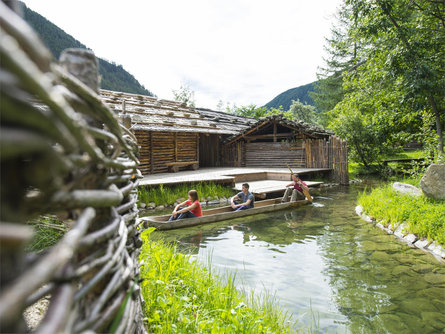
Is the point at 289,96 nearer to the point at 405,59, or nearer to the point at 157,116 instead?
the point at 157,116

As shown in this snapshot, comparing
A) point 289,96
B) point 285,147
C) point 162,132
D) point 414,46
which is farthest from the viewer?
point 289,96

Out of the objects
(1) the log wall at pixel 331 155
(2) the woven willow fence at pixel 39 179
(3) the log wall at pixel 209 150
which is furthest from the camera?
(3) the log wall at pixel 209 150

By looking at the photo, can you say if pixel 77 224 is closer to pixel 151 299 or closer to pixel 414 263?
pixel 151 299

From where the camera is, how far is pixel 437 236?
5629mm

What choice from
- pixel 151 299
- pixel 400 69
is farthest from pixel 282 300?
pixel 400 69

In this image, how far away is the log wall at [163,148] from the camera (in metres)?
13.6

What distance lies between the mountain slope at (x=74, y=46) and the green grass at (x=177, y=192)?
44.3m

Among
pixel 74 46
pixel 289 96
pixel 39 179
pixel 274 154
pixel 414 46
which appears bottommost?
pixel 39 179

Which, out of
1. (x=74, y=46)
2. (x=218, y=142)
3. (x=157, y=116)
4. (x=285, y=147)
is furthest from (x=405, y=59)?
(x=74, y=46)

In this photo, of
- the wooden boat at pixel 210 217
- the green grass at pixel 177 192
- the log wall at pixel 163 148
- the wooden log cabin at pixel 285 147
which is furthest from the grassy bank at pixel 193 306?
the wooden log cabin at pixel 285 147

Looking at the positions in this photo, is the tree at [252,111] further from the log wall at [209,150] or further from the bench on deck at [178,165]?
the bench on deck at [178,165]

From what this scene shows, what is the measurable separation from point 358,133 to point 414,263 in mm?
13921

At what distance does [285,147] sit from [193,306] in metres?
15.2

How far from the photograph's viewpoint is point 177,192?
10148 millimetres
